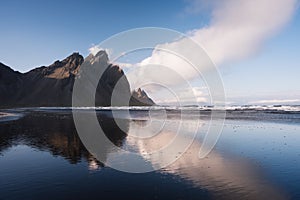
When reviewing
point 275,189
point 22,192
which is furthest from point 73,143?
point 275,189

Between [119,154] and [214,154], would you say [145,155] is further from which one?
[214,154]

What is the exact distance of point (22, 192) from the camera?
1346 cm

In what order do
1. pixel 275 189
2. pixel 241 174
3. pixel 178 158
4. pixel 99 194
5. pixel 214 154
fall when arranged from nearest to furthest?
pixel 99 194
pixel 275 189
pixel 241 174
pixel 178 158
pixel 214 154

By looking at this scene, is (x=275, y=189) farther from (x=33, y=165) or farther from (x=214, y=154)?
(x=33, y=165)

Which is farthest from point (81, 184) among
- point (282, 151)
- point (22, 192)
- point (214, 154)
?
point (282, 151)

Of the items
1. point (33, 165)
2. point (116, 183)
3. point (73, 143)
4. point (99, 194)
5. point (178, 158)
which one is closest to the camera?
point (99, 194)

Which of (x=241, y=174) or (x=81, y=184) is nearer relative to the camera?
(x=81, y=184)

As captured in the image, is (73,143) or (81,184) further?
(73,143)

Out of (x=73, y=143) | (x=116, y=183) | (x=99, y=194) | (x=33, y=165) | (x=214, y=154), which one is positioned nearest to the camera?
(x=99, y=194)

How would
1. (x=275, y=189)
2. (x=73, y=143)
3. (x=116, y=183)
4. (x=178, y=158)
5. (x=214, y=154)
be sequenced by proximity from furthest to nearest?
(x=73, y=143) → (x=214, y=154) → (x=178, y=158) → (x=116, y=183) → (x=275, y=189)

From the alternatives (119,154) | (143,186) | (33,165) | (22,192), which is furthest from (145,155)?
(22,192)

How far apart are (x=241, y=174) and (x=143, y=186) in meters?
7.30

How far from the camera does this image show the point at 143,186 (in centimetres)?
1453

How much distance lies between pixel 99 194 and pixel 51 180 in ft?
14.6
